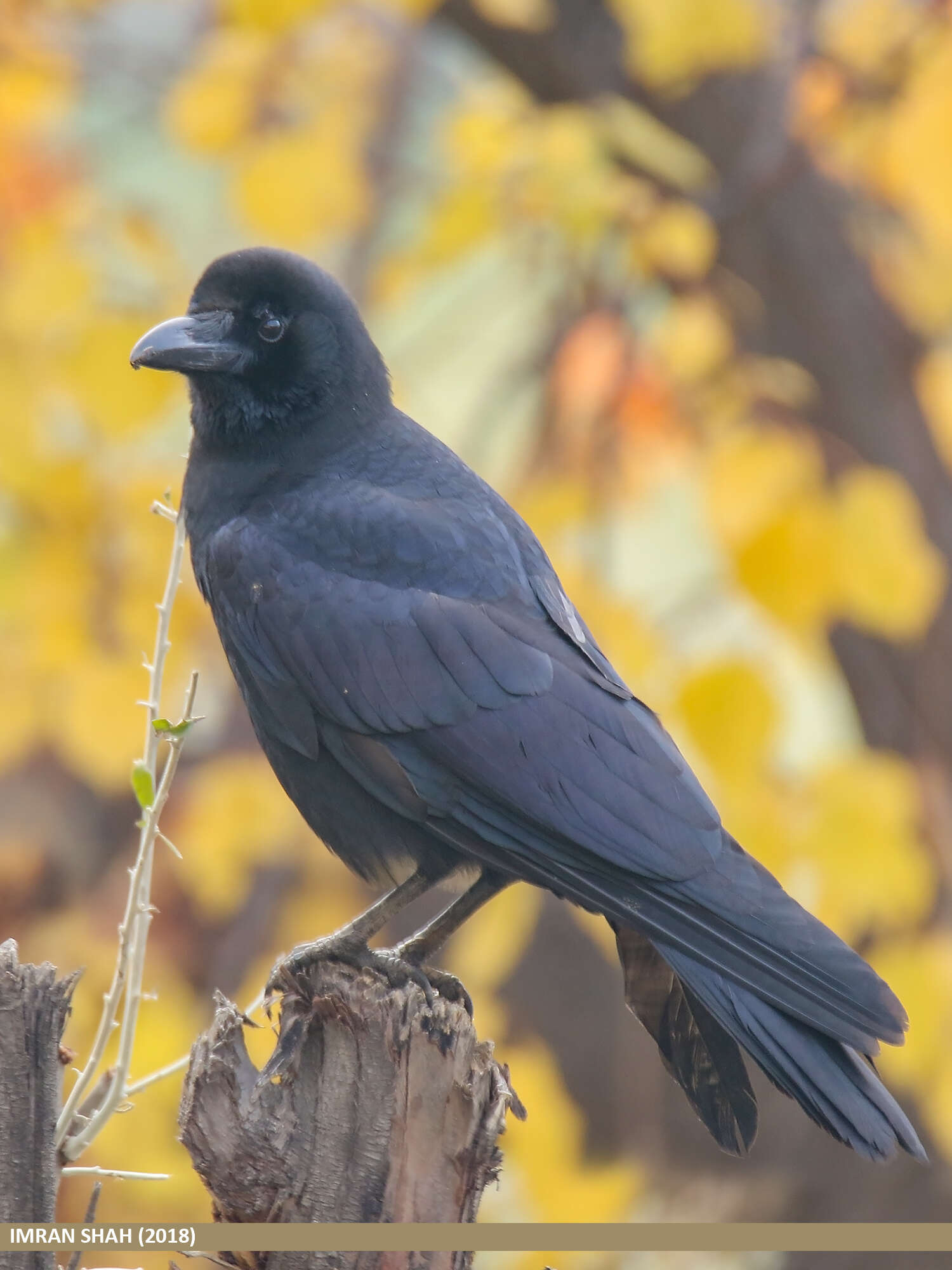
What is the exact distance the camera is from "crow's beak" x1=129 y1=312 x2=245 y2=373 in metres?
3.18

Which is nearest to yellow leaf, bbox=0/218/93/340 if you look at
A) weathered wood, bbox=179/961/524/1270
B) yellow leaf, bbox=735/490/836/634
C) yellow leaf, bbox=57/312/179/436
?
yellow leaf, bbox=57/312/179/436

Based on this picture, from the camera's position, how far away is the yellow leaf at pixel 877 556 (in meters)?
4.09

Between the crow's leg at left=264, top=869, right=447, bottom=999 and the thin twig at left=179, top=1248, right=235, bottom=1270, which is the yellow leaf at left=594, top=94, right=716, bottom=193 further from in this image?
the thin twig at left=179, top=1248, right=235, bottom=1270

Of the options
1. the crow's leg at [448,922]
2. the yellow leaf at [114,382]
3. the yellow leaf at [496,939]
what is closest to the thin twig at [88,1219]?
the crow's leg at [448,922]

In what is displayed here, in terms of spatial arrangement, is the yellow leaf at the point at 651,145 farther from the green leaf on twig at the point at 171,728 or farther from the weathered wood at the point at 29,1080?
the weathered wood at the point at 29,1080

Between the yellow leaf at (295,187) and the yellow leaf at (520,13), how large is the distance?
69cm

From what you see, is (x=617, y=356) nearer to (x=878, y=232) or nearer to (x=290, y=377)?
(x=878, y=232)

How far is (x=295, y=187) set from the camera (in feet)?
14.7

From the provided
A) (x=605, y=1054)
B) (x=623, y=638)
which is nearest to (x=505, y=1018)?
(x=605, y=1054)

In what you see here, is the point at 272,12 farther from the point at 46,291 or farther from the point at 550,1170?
the point at 550,1170

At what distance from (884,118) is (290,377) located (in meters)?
2.49

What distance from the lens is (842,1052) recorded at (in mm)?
2473

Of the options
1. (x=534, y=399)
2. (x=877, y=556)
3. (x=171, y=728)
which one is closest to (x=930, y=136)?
(x=877, y=556)

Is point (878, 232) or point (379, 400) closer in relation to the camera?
point (379, 400)
